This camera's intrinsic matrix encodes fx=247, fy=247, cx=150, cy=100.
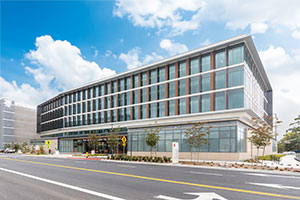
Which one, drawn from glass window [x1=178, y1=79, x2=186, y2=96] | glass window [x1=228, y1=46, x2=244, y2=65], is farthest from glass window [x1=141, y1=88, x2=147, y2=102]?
glass window [x1=228, y1=46, x2=244, y2=65]

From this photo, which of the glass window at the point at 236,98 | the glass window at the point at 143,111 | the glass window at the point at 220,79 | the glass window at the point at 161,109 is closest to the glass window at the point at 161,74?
the glass window at the point at 161,109

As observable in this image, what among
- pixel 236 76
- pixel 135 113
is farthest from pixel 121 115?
pixel 236 76

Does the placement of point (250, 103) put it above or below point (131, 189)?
above

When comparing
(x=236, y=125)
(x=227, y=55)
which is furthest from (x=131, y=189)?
(x=227, y=55)

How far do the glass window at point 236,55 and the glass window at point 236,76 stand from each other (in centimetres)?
114

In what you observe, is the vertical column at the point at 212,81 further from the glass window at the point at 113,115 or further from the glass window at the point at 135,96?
the glass window at the point at 113,115

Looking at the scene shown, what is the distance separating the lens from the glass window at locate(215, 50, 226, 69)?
135 ft

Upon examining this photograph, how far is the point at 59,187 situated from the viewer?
11.2m

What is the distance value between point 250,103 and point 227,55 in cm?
1013

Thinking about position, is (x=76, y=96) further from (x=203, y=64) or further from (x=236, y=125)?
(x=236, y=125)

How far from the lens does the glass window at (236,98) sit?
38.5 metres

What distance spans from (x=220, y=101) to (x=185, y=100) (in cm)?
707

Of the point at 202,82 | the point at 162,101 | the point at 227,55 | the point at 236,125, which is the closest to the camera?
the point at 236,125

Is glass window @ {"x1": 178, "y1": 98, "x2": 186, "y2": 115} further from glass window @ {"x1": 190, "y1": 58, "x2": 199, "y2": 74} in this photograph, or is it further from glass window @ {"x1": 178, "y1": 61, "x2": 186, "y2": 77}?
glass window @ {"x1": 190, "y1": 58, "x2": 199, "y2": 74}
